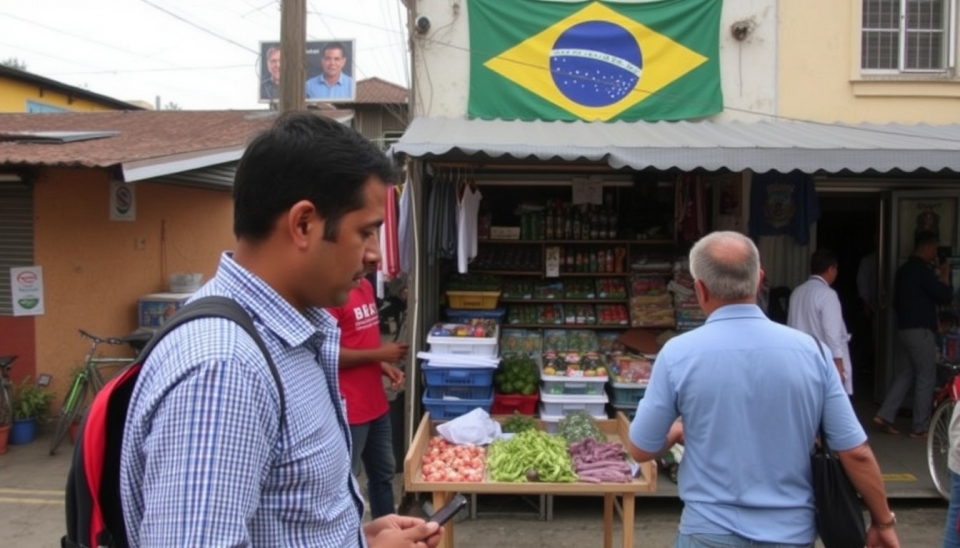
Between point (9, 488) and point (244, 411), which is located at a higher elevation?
point (244, 411)

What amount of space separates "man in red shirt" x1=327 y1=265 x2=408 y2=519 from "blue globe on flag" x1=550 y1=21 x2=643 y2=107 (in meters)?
3.75

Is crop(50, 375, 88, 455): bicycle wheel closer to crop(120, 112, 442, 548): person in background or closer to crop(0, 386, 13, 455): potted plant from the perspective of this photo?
crop(0, 386, 13, 455): potted plant

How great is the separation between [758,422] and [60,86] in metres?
19.4

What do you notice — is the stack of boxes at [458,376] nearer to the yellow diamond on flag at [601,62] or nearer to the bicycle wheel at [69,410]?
the yellow diamond on flag at [601,62]

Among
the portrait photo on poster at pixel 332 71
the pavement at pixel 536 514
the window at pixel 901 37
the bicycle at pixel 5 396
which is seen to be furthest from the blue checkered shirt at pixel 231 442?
the portrait photo on poster at pixel 332 71

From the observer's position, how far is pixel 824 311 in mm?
6062

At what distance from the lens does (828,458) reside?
2582 millimetres

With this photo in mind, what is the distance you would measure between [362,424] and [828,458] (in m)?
2.70

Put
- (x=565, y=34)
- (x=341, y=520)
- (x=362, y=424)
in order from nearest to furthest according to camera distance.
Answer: (x=341, y=520) < (x=362, y=424) < (x=565, y=34)

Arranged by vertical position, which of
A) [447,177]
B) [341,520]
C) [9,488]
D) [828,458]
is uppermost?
[447,177]

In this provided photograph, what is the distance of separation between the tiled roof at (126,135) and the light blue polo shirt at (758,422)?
5.14 m

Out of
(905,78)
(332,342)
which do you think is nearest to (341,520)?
(332,342)

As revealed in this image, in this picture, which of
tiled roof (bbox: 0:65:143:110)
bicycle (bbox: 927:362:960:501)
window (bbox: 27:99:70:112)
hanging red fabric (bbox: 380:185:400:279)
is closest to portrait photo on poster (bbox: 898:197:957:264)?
bicycle (bbox: 927:362:960:501)

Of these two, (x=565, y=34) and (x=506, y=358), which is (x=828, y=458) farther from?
(x=565, y=34)
